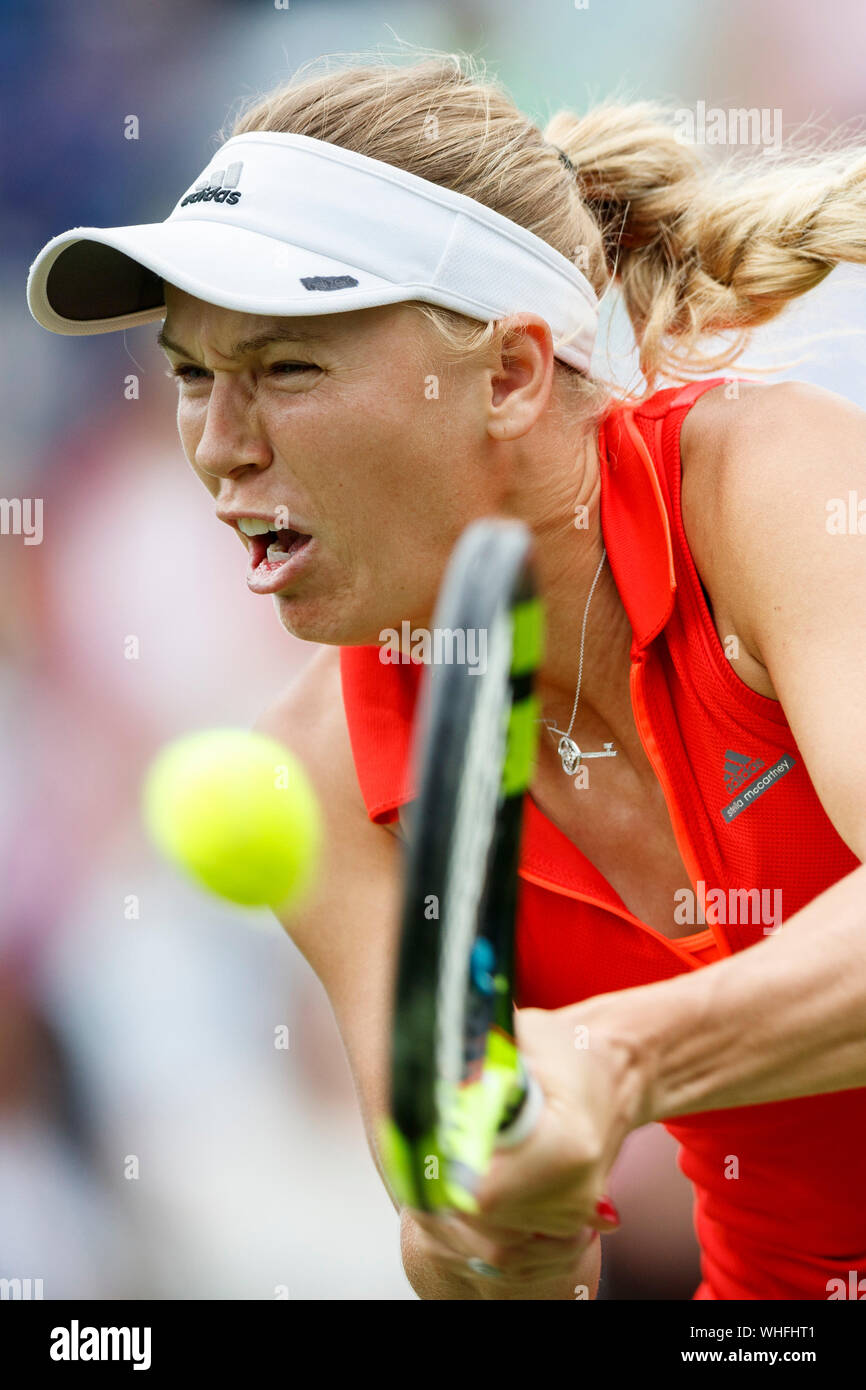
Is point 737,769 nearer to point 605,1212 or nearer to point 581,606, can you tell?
point 581,606

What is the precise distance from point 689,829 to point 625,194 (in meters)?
0.55

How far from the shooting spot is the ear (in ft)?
3.31

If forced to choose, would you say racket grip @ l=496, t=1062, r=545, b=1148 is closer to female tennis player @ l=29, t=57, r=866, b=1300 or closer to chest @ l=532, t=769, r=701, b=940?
A: female tennis player @ l=29, t=57, r=866, b=1300

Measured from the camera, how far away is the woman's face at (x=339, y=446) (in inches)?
37.8

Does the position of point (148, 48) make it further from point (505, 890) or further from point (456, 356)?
point (505, 890)

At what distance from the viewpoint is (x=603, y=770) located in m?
1.12

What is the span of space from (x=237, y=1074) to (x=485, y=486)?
47.5 inches

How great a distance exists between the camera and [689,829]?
1.02m

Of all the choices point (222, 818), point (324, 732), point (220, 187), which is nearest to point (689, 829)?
point (324, 732)

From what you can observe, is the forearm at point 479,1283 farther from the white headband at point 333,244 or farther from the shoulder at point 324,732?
the white headband at point 333,244

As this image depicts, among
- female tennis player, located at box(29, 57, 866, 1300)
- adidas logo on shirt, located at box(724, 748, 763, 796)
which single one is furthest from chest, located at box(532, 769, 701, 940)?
adidas logo on shirt, located at box(724, 748, 763, 796)

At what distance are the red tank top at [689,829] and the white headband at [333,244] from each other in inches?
5.8
